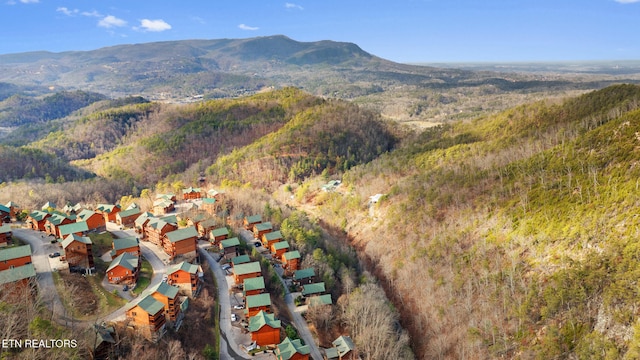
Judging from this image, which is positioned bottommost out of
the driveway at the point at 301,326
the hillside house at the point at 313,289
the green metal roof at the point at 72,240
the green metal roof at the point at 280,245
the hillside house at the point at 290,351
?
the driveway at the point at 301,326

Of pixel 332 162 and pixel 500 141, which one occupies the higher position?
pixel 500 141

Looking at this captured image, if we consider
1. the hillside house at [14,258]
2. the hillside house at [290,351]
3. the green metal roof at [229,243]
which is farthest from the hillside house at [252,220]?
the hillside house at [14,258]

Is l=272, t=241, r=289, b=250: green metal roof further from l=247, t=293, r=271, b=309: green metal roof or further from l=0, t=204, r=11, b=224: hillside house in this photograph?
l=0, t=204, r=11, b=224: hillside house

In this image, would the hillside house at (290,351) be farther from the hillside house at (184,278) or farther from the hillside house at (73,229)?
the hillside house at (73,229)

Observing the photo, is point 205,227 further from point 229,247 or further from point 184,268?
point 184,268

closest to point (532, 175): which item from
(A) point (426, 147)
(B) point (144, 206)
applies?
(A) point (426, 147)

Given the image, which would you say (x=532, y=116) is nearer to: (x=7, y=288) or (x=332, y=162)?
(x=332, y=162)

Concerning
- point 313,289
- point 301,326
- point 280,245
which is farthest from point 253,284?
point 280,245
